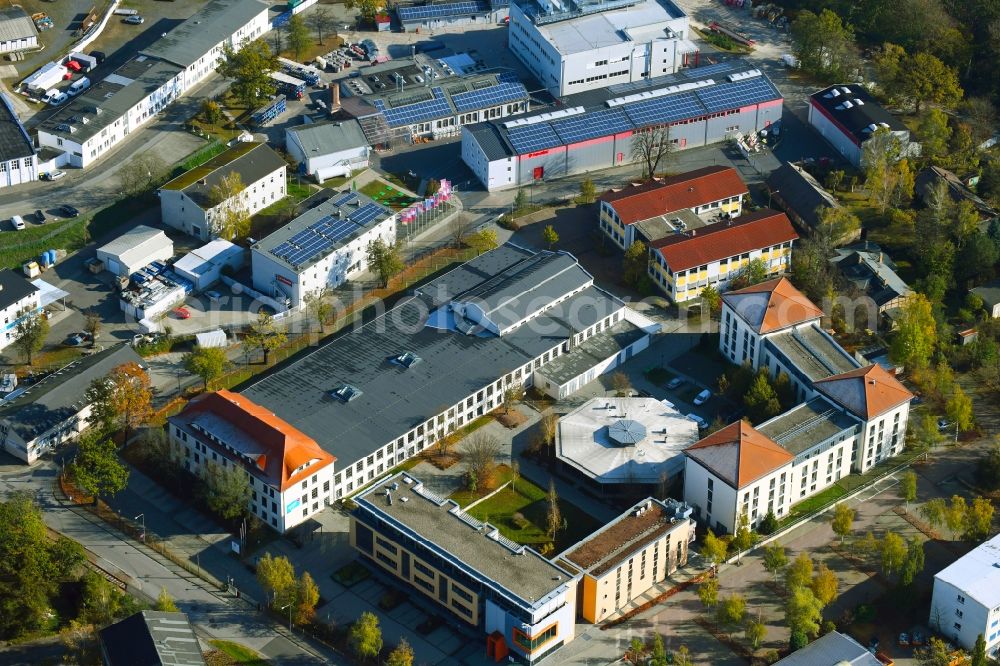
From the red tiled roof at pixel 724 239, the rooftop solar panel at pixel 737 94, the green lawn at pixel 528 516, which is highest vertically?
the rooftop solar panel at pixel 737 94

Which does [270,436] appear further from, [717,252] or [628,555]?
[717,252]

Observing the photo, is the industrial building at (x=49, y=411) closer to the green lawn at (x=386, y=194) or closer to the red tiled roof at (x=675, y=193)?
the green lawn at (x=386, y=194)

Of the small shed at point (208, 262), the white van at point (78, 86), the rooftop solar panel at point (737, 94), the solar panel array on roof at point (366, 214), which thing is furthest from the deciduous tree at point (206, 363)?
the rooftop solar panel at point (737, 94)

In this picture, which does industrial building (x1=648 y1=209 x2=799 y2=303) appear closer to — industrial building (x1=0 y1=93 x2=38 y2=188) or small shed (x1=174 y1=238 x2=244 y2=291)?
small shed (x1=174 y1=238 x2=244 y2=291)

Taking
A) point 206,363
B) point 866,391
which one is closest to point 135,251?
point 206,363

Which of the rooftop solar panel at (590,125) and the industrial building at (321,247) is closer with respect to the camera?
the industrial building at (321,247)

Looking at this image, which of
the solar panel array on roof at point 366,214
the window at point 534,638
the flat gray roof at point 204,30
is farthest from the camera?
the flat gray roof at point 204,30
